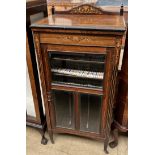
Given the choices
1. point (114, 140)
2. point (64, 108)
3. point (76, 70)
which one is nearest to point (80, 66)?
point (76, 70)

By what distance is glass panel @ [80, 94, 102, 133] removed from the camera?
1216 millimetres

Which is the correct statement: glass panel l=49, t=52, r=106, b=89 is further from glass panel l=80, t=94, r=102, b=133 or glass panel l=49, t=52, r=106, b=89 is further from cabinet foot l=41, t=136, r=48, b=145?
cabinet foot l=41, t=136, r=48, b=145

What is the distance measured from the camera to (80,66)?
3.95 feet

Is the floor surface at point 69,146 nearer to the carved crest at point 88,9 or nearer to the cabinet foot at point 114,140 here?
the cabinet foot at point 114,140

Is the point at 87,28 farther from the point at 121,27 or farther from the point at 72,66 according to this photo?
the point at 72,66

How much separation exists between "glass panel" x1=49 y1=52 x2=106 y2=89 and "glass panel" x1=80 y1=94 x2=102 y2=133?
104mm

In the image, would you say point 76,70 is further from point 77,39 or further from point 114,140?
point 114,140

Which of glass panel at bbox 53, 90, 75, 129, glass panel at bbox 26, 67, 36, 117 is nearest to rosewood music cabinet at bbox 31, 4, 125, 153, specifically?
glass panel at bbox 53, 90, 75, 129

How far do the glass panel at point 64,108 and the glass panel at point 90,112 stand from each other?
82 millimetres

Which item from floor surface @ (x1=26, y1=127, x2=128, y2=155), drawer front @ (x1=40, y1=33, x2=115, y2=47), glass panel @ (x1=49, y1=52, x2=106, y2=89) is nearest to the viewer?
drawer front @ (x1=40, y1=33, x2=115, y2=47)

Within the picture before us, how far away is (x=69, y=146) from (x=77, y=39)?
971 millimetres

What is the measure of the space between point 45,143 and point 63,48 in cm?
91

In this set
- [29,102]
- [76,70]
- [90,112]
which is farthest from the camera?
[29,102]
